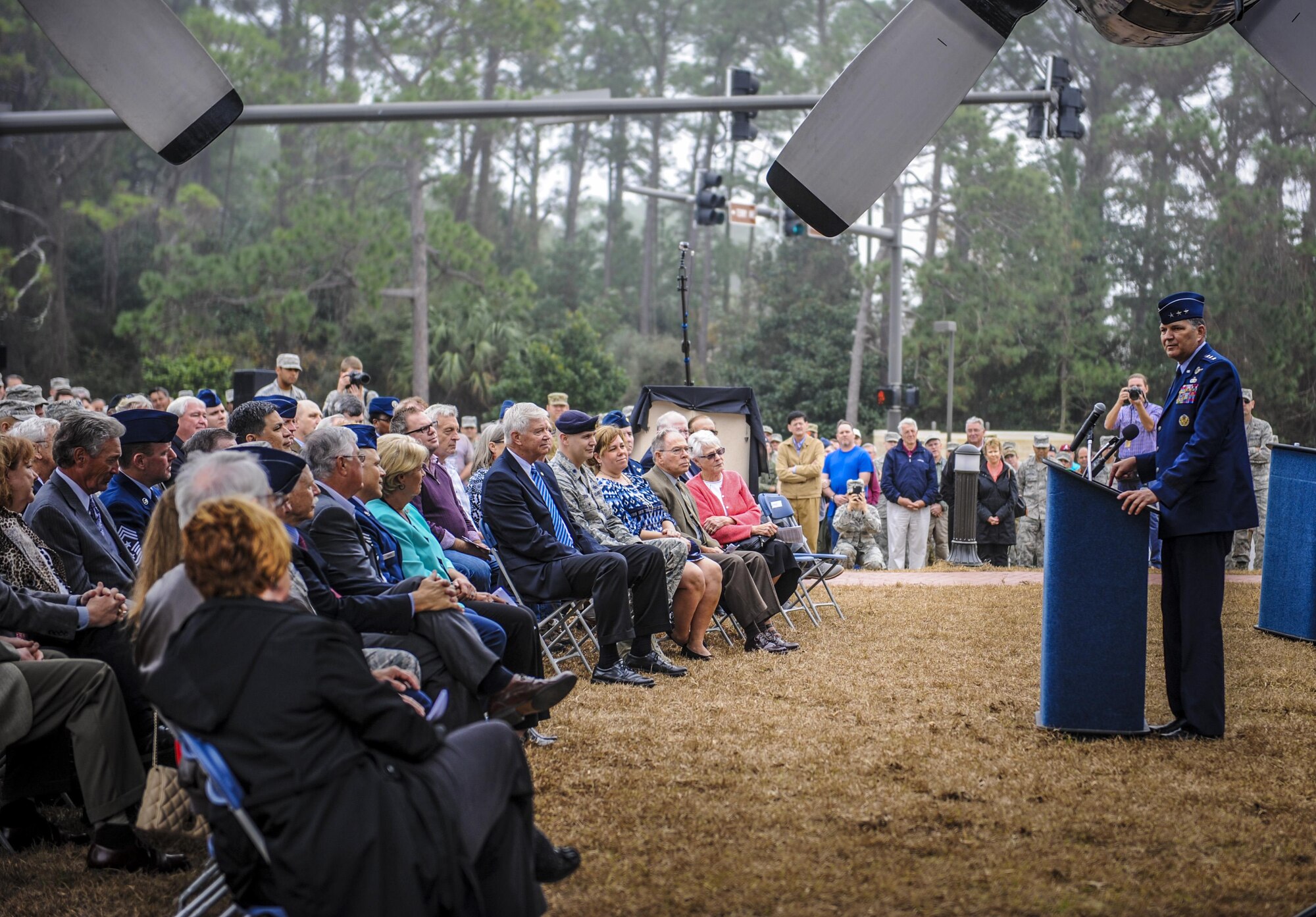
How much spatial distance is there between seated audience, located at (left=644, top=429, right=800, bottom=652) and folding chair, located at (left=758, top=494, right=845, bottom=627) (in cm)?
46

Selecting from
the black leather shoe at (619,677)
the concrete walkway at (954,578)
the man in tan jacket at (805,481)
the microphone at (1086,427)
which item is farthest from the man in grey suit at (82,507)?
the man in tan jacket at (805,481)

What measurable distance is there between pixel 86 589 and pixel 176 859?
4.15ft

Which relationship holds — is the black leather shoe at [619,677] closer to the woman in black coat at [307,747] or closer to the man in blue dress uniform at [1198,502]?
the man in blue dress uniform at [1198,502]

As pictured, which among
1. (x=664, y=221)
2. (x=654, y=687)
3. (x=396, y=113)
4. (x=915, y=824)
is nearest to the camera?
(x=915, y=824)

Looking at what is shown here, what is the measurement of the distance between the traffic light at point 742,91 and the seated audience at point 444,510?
5.45 m

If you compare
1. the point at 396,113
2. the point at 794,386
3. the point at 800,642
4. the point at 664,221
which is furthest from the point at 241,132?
the point at 800,642

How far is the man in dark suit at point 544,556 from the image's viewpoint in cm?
670

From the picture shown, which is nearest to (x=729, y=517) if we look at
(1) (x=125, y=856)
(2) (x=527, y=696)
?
(2) (x=527, y=696)

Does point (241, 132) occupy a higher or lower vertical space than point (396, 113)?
higher

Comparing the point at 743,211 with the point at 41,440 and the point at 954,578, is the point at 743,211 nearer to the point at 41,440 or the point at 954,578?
the point at 954,578

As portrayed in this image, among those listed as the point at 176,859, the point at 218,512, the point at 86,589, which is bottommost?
the point at 176,859

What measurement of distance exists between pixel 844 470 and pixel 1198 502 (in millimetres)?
8613

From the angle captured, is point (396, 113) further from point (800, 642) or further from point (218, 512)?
point (218, 512)

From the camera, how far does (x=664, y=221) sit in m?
49.5
